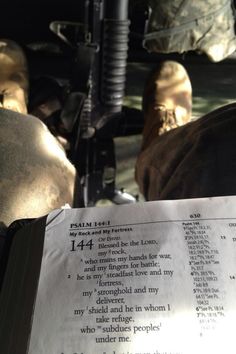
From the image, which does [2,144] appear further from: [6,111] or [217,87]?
[217,87]

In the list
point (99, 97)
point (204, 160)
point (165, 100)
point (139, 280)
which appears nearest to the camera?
point (139, 280)

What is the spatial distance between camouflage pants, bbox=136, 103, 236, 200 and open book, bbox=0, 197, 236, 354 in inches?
5.8

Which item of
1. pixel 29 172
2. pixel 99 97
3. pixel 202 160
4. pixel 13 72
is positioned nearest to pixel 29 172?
pixel 29 172

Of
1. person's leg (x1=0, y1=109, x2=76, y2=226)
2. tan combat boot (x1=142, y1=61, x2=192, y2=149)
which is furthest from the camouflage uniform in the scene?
person's leg (x1=0, y1=109, x2=76, y2=226)

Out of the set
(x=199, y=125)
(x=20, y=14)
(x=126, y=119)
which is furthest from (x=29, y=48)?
(x=199, y=125)

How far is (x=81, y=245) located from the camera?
1.28 feet

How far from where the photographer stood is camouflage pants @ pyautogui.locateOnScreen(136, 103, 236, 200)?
553 millimetres

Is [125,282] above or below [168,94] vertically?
above

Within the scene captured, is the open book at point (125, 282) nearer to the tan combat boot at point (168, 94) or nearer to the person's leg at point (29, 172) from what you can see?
the person's leg at point (29, 172)

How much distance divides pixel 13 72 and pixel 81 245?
80 centimetres

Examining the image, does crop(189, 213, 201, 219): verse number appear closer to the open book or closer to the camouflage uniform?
the open book

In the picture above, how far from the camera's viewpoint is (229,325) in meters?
0.34

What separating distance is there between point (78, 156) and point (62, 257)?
0.69 metres

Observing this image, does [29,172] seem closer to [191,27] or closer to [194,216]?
[194,216]
